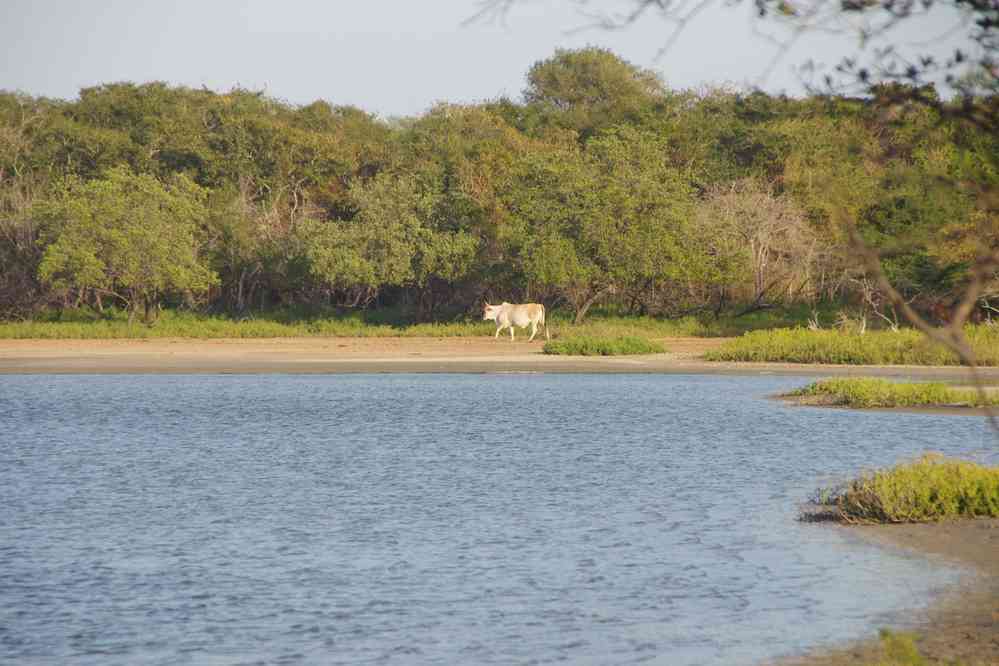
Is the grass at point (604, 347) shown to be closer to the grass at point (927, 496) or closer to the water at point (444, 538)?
the water at point (444, 538)

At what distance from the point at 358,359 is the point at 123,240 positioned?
11.4 m

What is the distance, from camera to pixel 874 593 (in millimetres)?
11148

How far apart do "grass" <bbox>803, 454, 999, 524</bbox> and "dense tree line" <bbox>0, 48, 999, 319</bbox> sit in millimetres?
24112

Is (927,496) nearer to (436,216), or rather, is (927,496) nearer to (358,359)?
(358,359)

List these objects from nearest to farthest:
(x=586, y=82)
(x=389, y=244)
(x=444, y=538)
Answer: (x=444, y=538)
(x=389, y=244)
(x=586, y=82)

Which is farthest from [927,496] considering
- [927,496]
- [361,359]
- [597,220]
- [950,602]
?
[597,220]

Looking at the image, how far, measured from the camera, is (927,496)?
13.6 meters

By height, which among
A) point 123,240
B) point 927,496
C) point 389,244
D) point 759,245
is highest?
point 759,245

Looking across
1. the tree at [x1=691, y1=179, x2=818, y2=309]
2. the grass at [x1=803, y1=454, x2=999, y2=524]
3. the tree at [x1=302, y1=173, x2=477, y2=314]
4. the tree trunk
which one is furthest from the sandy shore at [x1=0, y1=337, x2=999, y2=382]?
the grass at [x1=803, y1=454, x2=999, y2=524]

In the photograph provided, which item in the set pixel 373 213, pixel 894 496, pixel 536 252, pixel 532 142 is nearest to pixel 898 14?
pixel 894 496

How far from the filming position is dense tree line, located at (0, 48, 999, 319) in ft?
150

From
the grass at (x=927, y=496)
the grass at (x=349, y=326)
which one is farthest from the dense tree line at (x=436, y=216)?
the grass at (x=927, y=496)

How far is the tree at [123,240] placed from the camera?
46562 millimetres

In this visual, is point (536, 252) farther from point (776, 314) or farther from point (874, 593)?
point (874, 593)
